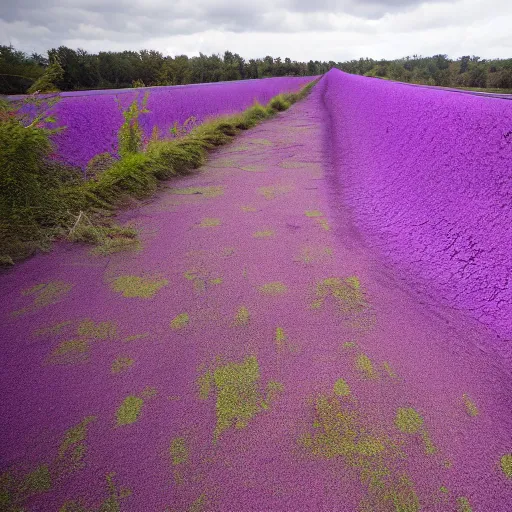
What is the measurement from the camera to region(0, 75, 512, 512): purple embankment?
100 cm

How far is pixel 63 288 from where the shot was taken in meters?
1.92

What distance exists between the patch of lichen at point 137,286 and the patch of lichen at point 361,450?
1.12m

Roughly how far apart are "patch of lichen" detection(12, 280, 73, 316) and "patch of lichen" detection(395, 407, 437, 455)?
1739mm

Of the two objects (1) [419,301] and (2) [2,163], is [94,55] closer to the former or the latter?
(2) [2,163]

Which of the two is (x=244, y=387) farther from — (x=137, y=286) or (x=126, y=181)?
(x=126, y=181)

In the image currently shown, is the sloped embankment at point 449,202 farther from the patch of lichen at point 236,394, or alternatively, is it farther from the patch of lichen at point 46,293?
the patch of lichen at point 46,293

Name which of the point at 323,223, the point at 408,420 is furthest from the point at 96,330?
the point at 323,223

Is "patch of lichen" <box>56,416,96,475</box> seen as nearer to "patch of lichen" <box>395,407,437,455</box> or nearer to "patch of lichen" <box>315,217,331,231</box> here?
"patch of lichen" <box>395,407,437,455</box>

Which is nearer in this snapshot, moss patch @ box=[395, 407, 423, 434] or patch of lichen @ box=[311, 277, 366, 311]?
moss patch @ box=[395, 407, 423, 434]

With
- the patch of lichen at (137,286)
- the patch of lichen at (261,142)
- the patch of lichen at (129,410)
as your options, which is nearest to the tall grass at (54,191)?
the patch of lichen at (137,286)

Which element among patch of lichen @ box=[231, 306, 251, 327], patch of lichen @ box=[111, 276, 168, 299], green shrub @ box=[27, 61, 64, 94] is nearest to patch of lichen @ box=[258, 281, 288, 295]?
patch of lichen @ box=[231, 306, 251, 327]

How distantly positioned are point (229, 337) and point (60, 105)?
5.62 metres

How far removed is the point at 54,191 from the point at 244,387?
261 centimetres

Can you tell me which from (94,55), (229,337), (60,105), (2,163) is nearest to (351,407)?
(229,337)
